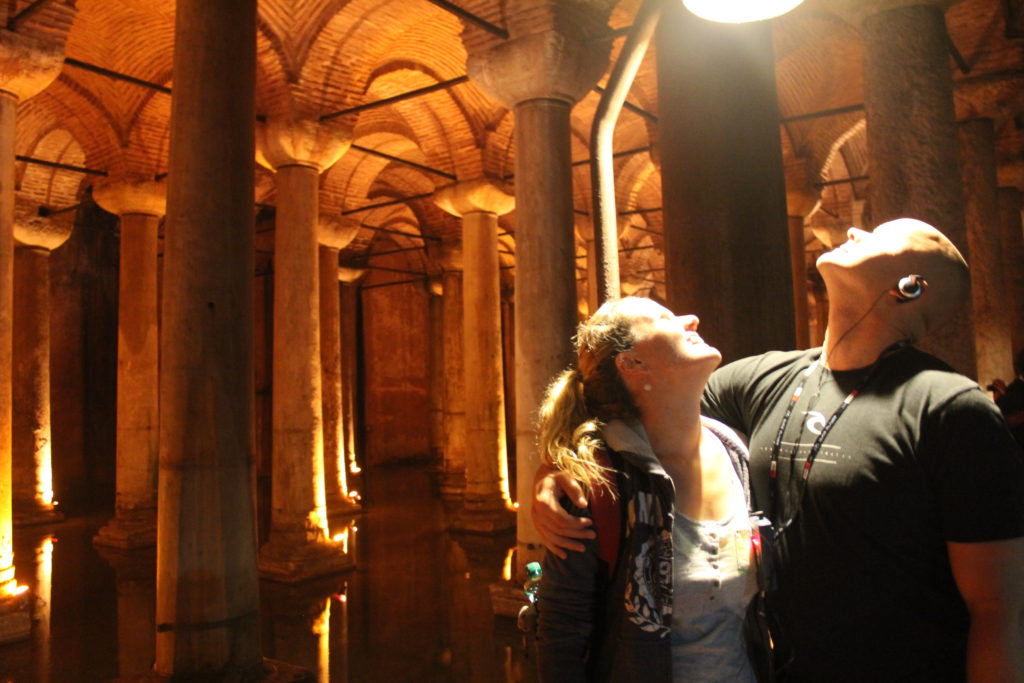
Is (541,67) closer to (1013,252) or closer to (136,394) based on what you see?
(136,394)

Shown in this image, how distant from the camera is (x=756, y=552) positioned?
5.31 ft

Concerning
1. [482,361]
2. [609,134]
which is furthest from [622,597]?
[482,361]

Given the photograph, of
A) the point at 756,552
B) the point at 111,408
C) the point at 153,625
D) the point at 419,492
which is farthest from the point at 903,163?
the point at 111,408

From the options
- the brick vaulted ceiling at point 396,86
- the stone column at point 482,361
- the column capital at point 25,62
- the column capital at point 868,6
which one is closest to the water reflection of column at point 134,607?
the stone column at point 482,361

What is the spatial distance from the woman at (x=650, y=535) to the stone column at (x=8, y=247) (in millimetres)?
6160

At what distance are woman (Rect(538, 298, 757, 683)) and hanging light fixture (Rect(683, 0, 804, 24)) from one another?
2.85ft

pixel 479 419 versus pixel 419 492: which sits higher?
pixel 479 419

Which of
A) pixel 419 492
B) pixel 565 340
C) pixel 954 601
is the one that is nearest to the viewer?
pixel 954 601

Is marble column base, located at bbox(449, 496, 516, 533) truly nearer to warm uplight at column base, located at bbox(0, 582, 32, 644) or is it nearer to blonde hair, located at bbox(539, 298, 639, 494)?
warm uplight at column base, located at bbox(0, 582, 32, 644)

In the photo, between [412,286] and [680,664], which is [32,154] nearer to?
[412,286]

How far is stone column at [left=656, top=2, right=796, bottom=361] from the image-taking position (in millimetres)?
2529

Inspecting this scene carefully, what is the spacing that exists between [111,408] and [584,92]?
43.0 ft

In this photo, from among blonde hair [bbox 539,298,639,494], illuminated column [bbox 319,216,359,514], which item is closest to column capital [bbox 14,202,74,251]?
illuminated column [bbox 319,216,359,514]

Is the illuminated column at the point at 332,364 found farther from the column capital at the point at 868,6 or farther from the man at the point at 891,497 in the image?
the man at the point at 891,497
